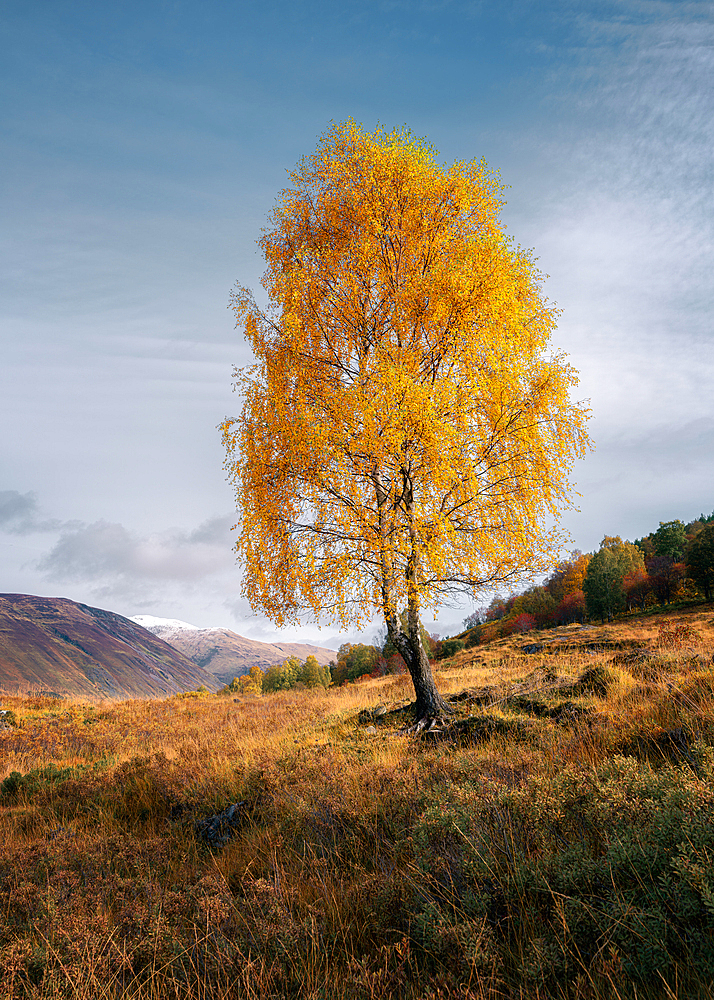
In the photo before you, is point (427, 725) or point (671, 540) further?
point (671, 540)

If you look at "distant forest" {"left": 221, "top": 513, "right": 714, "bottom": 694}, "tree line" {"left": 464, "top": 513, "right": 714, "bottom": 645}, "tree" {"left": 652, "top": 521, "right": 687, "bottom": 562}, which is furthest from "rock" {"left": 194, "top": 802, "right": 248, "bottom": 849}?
"tree" {"left": 652, "top": 521, "right": 687, "bottom": 562}

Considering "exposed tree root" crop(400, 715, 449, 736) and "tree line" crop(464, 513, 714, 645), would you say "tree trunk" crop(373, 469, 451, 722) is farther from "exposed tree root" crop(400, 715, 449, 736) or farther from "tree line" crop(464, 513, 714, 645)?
"tree line" crop(464, 513, 714, 645)

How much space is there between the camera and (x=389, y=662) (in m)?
48.7

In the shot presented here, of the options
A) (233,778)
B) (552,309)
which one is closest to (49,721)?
(233,778)

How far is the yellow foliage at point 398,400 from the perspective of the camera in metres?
8.05

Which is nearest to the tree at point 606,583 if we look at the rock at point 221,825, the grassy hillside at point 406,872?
the grassy hillside at point 406,872

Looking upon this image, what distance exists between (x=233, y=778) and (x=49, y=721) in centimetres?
Result: 1258

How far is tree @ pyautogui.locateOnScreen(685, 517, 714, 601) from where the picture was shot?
1939 inches

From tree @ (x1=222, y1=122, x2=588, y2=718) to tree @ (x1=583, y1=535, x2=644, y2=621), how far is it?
200 ft

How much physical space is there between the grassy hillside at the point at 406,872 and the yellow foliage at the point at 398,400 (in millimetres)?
2918

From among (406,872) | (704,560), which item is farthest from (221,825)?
(704,560)

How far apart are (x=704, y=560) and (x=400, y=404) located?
185 feet

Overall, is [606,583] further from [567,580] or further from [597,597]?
[567,580]

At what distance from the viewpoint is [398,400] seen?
7859mm
